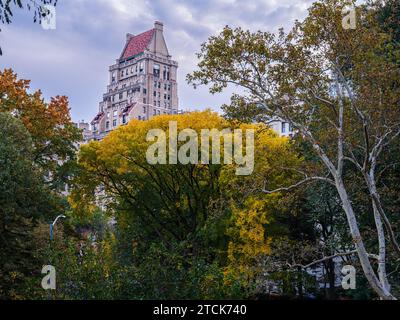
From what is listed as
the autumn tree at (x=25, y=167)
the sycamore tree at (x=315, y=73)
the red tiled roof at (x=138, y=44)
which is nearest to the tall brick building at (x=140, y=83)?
the red tiled roof at (x=138, y=44)

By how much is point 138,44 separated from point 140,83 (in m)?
6.75

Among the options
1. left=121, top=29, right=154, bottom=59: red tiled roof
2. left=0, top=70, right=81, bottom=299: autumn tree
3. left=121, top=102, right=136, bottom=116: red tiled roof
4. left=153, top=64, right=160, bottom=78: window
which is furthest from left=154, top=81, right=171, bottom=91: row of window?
left=0, top=70, right=81, bottom=299: autumn tree

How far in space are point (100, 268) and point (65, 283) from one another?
100 cm

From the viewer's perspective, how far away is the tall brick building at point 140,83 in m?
77.2

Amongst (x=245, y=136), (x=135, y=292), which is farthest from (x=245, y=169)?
(x=135, y=292)

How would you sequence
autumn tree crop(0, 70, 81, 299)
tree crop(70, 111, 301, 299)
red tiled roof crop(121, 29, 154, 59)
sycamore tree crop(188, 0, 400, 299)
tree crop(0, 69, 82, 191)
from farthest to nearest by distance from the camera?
red tiled roof crop(121, 29, 154, 59), tree crop(0, 69, 82, 191), tree crop(70, 111, 301, 299), autumn tree crop(0, 70, 81, 299), sycamore tree crop(188, 0, 400, 299)

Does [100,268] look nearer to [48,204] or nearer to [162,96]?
[48,204]

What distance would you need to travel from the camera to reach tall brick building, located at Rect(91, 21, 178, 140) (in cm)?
7719

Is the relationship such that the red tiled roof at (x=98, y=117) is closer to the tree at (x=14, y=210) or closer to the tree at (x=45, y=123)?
the tree at (x=45, y=123)

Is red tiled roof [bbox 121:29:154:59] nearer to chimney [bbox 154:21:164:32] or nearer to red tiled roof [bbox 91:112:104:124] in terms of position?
chimney [bbox 154:21:164:32]

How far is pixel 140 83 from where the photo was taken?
271 ft

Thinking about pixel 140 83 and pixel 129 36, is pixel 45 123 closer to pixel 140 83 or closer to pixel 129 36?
pixel 140 83

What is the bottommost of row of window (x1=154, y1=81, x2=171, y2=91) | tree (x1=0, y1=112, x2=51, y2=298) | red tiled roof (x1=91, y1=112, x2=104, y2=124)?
tree (x1=0, y1=112, x2=51, y2=298)

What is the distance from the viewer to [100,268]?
12773mm
